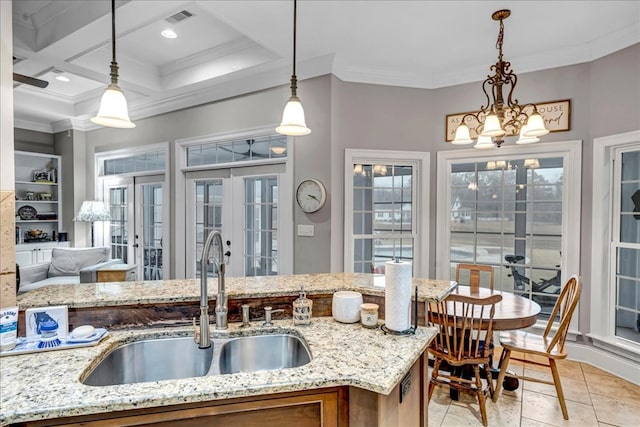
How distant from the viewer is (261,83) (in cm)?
397

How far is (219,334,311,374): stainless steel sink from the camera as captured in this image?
61.0 inches

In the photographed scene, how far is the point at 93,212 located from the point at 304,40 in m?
4.21

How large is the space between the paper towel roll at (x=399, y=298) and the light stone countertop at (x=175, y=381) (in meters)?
0.06

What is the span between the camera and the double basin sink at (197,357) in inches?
57.9

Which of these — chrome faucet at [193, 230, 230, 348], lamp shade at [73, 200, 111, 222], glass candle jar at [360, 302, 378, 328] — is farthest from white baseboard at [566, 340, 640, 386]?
lamp shade at [73, 200, 111, 222]

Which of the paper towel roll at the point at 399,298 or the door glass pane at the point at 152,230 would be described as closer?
the paper towel roll at the point at 399,298

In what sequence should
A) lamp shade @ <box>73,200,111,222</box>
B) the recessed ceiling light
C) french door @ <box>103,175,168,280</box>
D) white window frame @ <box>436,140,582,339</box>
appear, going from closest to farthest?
white window frame @ <box>436,140,582,339</box>, the recessed ceiling light, french door @ <box>103,175,168,280</box>, lamp shade @ <box>73,200,111,222</box>

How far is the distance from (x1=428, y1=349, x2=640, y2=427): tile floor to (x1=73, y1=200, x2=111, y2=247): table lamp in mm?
5184

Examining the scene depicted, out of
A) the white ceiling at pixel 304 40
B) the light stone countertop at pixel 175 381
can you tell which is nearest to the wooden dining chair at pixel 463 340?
the light stone countertop at pixel 175 381

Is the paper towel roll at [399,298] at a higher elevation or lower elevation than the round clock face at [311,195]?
lower

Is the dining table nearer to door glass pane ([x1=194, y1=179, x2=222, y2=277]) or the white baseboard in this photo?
the white baseboard

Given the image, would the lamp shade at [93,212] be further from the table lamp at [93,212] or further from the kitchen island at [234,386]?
the kitchen island at [234,386]

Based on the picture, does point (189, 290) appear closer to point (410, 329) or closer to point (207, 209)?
point (410, 329)

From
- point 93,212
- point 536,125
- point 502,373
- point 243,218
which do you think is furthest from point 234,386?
point 93,212
